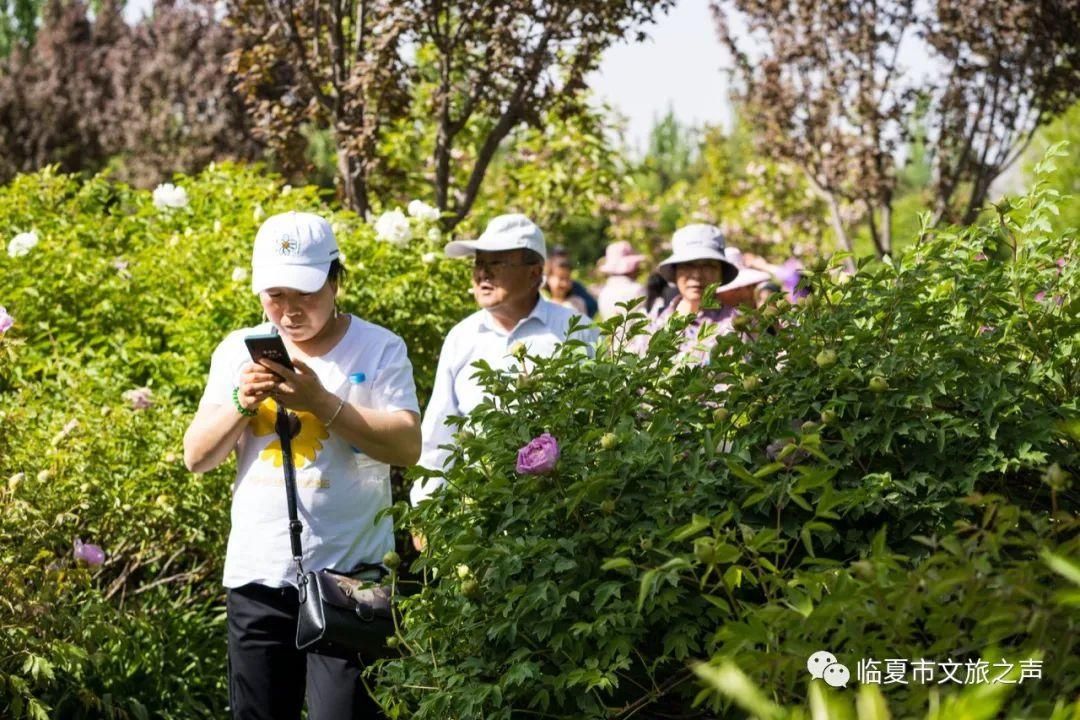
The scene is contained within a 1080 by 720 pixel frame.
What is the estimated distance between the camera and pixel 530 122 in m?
7.23

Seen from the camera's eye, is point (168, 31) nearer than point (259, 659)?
No

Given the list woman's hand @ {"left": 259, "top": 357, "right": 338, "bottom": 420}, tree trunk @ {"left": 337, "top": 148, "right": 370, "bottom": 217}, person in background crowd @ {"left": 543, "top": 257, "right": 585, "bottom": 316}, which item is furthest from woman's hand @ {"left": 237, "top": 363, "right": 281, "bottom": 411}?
person in background crowd @ {"left": 543, "top": 257, "right": 585, "bottom": 316}

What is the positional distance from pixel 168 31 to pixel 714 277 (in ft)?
45.4

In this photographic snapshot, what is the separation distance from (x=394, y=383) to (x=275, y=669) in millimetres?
810

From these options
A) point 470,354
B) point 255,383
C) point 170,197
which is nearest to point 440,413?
point 470,354

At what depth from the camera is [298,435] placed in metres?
3.60

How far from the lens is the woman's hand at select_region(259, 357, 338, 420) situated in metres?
3.33

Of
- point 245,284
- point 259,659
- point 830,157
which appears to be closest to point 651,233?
point 830,157

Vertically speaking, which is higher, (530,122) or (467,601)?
(530,122)

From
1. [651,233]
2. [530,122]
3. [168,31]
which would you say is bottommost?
[651,233]

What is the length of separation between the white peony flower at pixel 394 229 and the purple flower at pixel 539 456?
3.87m

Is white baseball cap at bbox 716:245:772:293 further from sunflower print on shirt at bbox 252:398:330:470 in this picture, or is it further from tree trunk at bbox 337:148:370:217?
sunflower print on shirt at bbox 252:398:330:470

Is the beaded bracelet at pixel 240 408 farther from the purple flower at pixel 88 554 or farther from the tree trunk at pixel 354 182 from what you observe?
the tree trunk at pixel 354 182

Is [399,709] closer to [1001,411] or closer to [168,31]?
[1001,411]
